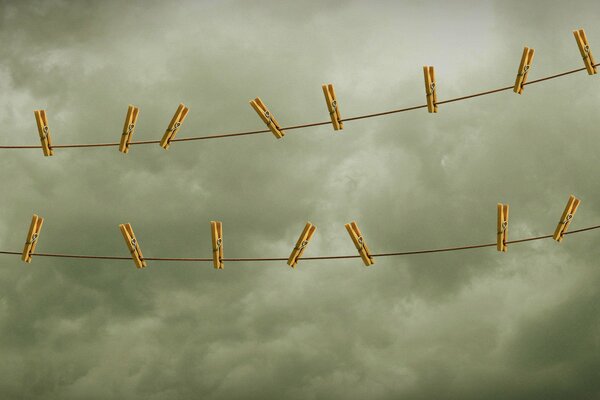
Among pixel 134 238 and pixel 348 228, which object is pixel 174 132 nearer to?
pixel 134 238

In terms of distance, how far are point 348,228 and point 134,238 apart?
370cm

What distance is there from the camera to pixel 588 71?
11891 mm

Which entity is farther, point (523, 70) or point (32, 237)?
point (32, 237)

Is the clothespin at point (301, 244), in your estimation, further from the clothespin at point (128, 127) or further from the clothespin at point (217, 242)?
the clothespin at point (128, 127)

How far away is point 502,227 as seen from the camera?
1293 centimetres

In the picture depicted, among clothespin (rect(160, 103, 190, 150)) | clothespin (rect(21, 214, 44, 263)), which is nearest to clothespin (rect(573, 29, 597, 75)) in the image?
clothespin (rect(160, 103, 190, 150))

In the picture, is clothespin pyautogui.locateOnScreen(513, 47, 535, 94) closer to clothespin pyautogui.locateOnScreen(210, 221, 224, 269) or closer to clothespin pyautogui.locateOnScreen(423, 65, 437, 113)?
clothespin pyautogui.locateOnScreen(423, 65, 437, 113)

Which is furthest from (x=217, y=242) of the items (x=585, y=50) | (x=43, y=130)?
(x=585, y=50)

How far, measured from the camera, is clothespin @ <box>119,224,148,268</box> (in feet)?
43.1

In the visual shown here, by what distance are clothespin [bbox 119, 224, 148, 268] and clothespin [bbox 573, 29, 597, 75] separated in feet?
26.0

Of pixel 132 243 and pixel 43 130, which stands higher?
pixel 43 130

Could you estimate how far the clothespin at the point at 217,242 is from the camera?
13070 mm

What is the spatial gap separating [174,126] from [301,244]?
9.72 ft

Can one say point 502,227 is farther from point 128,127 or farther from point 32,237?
point 32,237
